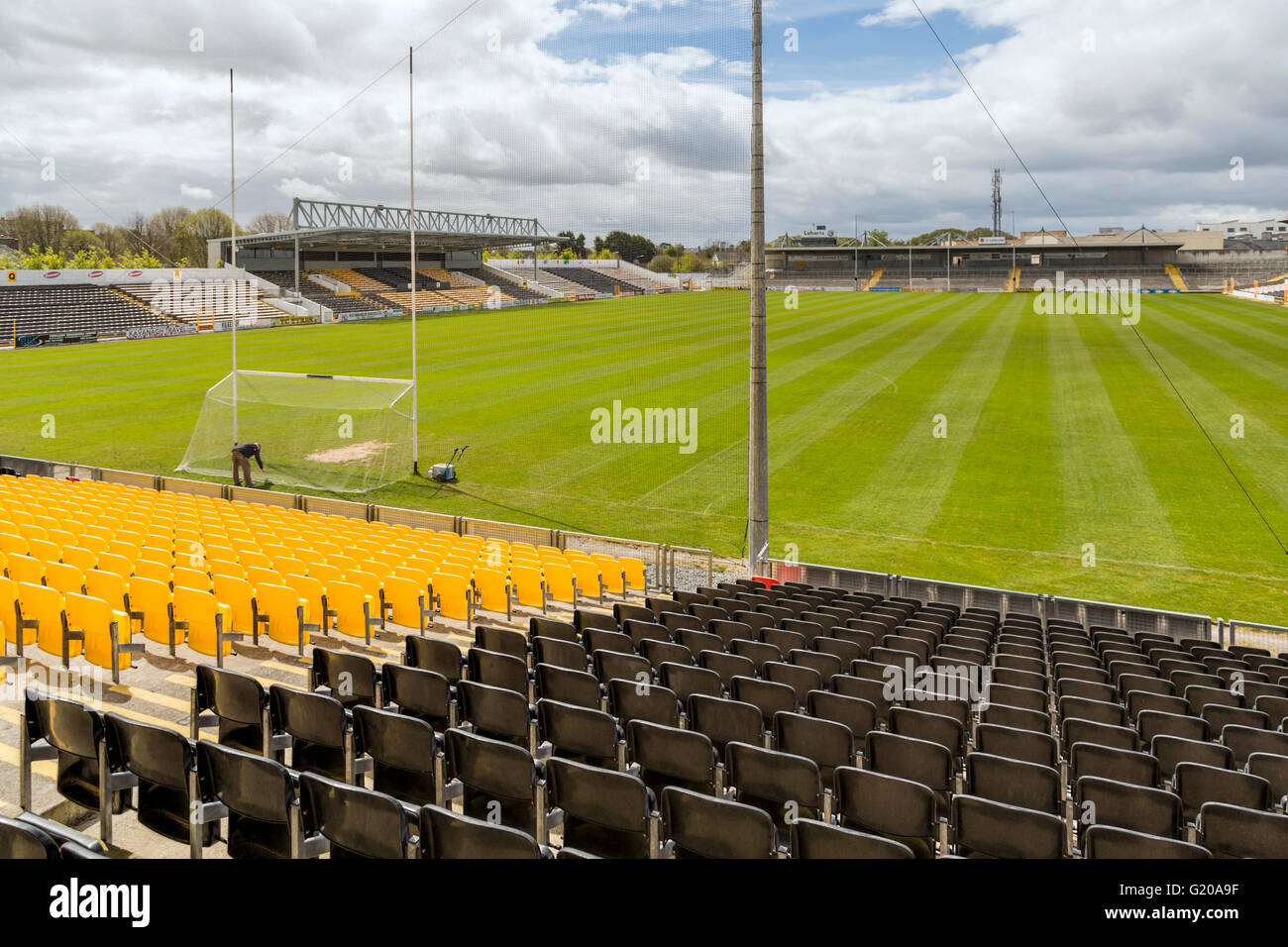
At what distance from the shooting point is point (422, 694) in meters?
6.28

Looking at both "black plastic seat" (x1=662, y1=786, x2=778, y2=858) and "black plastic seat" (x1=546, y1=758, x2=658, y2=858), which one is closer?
"black plastic seat" (x1=662, y1=786, x2=778, y2=858)

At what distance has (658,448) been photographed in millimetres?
25734

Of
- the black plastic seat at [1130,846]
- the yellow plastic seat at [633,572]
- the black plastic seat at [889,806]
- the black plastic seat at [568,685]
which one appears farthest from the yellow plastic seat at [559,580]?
the black plastic seat at [1130,846]

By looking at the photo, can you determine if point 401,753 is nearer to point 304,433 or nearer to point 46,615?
point 46,615

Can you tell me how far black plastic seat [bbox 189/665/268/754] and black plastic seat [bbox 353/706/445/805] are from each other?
0.75 m

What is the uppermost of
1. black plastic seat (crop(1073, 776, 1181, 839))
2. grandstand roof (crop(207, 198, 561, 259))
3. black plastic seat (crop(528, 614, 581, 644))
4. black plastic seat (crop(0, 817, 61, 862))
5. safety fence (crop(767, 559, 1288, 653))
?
grandstand roof (crop(207, 198, 561, 259))

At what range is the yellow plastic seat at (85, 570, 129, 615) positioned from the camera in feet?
28.1

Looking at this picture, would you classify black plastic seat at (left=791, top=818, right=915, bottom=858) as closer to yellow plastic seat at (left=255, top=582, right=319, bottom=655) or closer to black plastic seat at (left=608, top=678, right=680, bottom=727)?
black plastic seat at (left=608, top=678, right=680, bottom=727)

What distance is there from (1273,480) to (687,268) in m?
15.1

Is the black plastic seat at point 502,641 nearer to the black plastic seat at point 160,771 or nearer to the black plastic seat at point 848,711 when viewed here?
the black plastic seat at point 848,711

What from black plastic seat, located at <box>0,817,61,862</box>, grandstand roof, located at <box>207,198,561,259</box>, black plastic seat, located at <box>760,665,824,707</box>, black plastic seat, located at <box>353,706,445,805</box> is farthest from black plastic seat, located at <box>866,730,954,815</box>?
grandstand roof, located at <box>207,198,561,259</box>

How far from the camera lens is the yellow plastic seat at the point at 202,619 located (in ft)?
26.3
